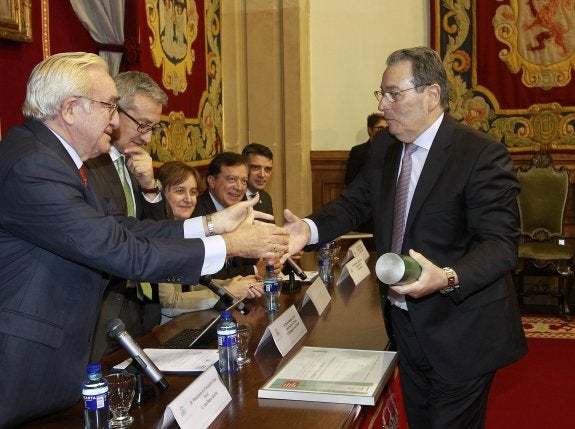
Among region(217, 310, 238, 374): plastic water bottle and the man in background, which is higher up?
the man in background

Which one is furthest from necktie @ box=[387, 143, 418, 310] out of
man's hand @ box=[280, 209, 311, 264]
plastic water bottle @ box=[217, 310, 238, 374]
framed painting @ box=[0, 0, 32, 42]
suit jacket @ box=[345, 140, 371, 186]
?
suit jacket @ box=[345, 140, 371, 186]

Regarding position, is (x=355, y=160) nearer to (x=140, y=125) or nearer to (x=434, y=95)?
(x=140, y=125)

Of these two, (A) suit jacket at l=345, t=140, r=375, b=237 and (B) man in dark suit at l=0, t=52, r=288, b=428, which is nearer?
(B) man in dark suit at l=0, t=52, r=288, b=428

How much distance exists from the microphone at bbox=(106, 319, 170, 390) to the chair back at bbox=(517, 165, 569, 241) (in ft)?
16.2

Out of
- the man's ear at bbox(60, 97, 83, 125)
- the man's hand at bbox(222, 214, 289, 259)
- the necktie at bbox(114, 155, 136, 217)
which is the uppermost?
the man's ear at bbox(60, 97, 83, 125)

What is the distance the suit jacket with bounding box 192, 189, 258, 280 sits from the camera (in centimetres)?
361

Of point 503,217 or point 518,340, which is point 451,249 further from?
point 518,340

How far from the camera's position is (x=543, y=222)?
628cm

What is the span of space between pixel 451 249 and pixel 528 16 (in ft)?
16.9

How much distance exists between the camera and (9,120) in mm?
3727

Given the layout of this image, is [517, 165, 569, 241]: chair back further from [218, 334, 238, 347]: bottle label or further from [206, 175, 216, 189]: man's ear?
[218, 334, 238, 347]: bottle label

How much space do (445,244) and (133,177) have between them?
1.59 meters

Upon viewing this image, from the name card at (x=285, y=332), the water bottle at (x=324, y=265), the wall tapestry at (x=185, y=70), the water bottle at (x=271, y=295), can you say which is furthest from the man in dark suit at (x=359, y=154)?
the name card at (x=285, y=332)

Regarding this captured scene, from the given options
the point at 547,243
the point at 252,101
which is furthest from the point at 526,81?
the point at 252,101
